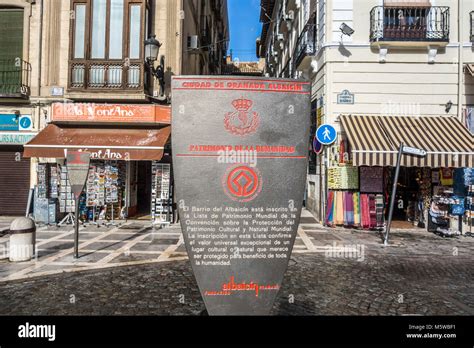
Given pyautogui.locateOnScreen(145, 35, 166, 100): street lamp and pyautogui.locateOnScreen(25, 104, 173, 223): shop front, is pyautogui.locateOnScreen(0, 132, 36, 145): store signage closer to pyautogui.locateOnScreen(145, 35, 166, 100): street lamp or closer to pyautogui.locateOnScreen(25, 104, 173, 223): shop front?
pyautogui.locateOnScreen(25, 104, 173, 223): shop front

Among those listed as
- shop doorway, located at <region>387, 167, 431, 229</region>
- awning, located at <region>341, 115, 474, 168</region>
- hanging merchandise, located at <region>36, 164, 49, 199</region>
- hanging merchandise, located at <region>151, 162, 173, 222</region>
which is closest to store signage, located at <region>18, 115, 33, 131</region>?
hanging merchandise, located at <region>36, 164, 49, 199</region>

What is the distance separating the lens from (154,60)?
1303cm

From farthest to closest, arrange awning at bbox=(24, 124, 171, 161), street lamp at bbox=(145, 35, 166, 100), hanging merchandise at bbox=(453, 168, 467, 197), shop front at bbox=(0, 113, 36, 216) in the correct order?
shop front at bbox=(0, 113, 36, 216) → street lamp at bbox=(145, 35, 166, 100) → hanging merchandise at bbox=(453, 168, 467, 197) → awning at bbox=(24, 124, 171, 161)

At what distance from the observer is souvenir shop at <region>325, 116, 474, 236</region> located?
1084 centimetres

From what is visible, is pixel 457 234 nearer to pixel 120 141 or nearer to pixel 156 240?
pixel 156 240

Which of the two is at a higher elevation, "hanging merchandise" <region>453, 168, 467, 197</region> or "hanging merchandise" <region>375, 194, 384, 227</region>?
"hanging merchandise" <region>453, 168, 467, 197</region>

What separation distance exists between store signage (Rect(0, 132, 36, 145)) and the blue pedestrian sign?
11245 mm

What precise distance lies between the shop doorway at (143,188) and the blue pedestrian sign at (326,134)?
822 cm

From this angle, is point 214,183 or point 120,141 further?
point 120,141

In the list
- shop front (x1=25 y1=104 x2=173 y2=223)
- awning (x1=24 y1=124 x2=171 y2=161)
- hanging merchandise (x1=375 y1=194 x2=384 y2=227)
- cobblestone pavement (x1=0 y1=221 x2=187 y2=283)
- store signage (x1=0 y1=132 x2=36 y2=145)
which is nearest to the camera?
cobblestone pavement (x1=0 y1=221 x2=187 y2=283)

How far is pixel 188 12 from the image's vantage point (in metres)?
17.4

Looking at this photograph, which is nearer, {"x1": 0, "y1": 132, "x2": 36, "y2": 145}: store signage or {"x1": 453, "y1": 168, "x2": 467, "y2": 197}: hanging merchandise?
{"x1": 453, "y1": 168, "x2": 467, "y2": 197}: hanging merchandise
